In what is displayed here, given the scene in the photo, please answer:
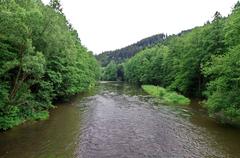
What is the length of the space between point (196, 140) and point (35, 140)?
43.9 ft

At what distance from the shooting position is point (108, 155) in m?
20.1

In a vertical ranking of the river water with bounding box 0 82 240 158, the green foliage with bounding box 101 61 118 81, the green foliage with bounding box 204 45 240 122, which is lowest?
the river water with bounding box 0 82 240 158

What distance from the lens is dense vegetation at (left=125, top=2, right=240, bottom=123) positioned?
1158 inches

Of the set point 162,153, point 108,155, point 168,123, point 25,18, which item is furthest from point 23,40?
point 168,123

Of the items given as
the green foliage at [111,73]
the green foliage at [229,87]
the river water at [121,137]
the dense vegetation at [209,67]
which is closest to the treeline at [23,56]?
the river water at [121,137]

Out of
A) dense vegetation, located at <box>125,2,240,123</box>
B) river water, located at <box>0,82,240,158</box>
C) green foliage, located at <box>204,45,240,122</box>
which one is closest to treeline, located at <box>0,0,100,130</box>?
river water, located at <box>0,82,240,158</box>

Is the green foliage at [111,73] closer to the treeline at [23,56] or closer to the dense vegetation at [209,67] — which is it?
the dense vegetation at [209,67]

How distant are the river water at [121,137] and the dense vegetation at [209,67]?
3.05 metres

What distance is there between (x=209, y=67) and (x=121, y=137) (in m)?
15.6

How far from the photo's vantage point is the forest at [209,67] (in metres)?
29.5

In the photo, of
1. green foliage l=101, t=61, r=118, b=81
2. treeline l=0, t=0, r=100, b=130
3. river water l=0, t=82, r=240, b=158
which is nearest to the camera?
river water l=0, t=82, r=240, b=158

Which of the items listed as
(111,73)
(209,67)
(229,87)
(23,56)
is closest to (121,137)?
(23,56)

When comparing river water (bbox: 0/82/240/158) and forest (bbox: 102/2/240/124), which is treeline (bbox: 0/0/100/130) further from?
forest (bbox: 102/2/240/124)

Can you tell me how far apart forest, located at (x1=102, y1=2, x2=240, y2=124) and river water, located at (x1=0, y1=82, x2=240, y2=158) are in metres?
2.97
